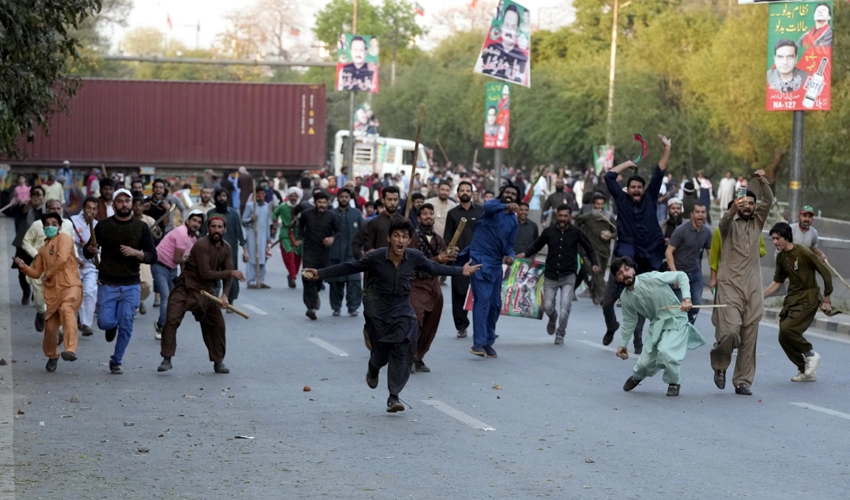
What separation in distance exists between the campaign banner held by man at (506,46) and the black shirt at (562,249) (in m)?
9.83

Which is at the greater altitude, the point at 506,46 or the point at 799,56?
the point at 506,46

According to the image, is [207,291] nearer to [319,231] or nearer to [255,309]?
[319,231]

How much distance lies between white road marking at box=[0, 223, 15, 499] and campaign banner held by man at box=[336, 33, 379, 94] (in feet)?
62.1

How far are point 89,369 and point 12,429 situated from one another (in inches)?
122

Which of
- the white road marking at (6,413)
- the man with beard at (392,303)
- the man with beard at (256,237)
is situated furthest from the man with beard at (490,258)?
the man with beard at (256,237)

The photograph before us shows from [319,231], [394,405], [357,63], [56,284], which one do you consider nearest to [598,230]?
[319,231]

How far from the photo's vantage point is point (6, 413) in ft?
30.6

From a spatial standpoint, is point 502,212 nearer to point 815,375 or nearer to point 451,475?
point 815,375

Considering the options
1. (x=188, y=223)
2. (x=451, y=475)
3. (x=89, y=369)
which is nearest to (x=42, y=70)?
(x=188, y=223)

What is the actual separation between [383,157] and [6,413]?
3667 centimetres

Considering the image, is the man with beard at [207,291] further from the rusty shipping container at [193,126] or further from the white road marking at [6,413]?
the rusty shipping container at [193,126]

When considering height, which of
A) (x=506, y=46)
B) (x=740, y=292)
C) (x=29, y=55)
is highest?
(x=506, y=46)

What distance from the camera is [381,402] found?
10.0 meters

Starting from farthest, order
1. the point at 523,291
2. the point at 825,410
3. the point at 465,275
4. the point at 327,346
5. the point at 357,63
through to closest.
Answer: the point at 357,63 < the point at 523,291 < the point at 327,346 < the point at 465,275 < the point at 825,410
